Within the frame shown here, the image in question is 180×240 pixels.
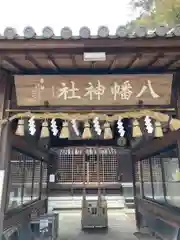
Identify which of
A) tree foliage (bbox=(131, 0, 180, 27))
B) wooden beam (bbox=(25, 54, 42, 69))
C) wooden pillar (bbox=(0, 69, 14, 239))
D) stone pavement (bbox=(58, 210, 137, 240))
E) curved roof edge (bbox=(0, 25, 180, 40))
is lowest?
stone pavement (bbox=(58, 210, 137, 240))

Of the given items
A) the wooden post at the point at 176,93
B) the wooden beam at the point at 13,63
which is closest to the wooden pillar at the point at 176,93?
the wooden post at the point at 176,93

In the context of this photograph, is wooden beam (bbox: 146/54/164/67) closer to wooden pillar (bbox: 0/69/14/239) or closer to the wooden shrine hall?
the wooden shrine hall

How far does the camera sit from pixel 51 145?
8.93 metres

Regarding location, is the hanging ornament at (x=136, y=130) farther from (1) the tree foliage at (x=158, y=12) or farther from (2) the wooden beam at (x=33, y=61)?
(1) the tree foliage at (x=158, y=12)

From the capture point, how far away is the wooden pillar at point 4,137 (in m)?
3.54

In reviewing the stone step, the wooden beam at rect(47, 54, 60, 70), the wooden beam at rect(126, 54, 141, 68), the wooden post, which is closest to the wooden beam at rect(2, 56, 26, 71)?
the wooden beam at rect(47, 54, 60, 70)

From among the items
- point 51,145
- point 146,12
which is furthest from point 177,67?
point 146,12

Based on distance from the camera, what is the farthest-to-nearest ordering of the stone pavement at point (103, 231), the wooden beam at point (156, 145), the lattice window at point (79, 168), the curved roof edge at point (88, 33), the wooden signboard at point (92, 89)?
1. the lattice window at point (79, 168)
2. the stone pavement at point (103, 231)
3. the wooden beam at point (156, 145)
4. the wooden signboard at point (92, 89)
5. the curved roof edge at point (88, 33)

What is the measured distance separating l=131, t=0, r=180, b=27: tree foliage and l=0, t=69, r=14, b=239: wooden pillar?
6.05 meters

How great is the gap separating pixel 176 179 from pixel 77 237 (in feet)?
14.5

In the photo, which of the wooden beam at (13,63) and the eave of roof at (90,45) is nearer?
the eave of roof at (90,45)

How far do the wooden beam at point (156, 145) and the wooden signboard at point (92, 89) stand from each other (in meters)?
0.78

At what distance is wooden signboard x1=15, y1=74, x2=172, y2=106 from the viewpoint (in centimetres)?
367

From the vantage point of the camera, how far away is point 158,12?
9.80 metres
